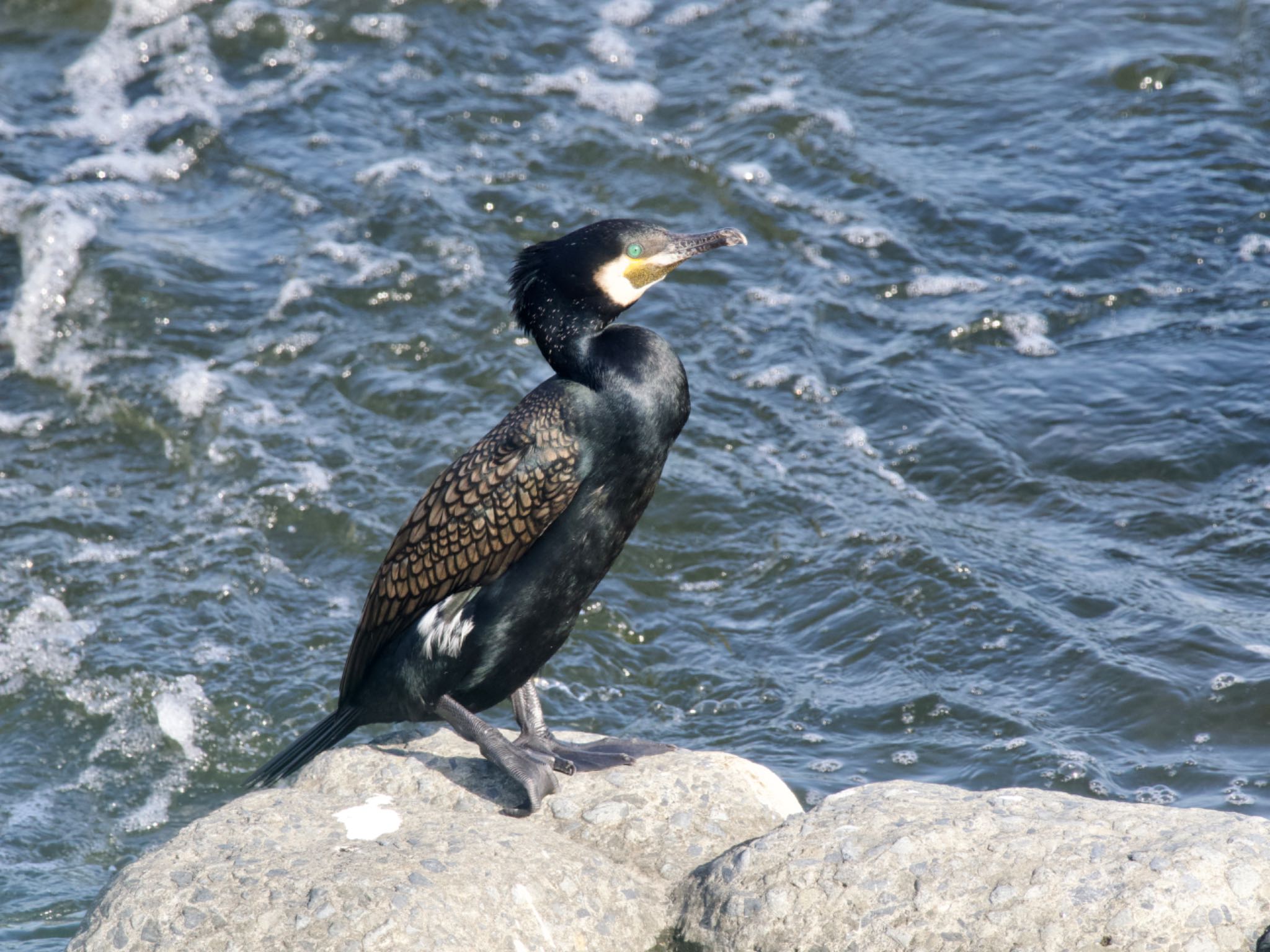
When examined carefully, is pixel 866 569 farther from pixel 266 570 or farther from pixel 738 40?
pixel 738 40

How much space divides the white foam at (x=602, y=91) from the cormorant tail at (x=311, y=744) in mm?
6833

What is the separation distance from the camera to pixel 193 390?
28.2 feet

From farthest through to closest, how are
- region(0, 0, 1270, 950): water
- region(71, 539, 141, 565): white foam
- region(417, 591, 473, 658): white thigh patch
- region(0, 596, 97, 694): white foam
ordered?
region(71, 539, 141, 565): white foam → region(0, 596, 97, 694): white foam → region(0, 0, 1270, 950): water → region(417, 591, 473, 658): white thigh patch

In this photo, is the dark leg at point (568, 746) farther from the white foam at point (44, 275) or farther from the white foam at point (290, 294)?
the white foam at point (44, 275)

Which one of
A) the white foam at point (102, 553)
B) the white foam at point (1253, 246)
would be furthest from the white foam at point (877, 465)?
the white foam at point (102, 553)

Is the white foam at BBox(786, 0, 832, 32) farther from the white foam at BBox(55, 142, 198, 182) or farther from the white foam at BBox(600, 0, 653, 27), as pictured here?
the white foam at BBox(55, 142, 198, 182)

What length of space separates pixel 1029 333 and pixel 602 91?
427 centimetres

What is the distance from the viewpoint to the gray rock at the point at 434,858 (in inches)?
155

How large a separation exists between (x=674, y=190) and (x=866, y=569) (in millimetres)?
4015

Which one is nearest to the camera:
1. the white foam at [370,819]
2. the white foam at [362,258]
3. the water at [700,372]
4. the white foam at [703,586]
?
the white foam at [370,819]

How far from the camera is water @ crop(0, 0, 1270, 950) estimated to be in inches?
243

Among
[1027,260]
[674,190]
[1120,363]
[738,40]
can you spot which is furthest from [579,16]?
[1120,363]

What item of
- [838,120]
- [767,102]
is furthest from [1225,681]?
[767,102]

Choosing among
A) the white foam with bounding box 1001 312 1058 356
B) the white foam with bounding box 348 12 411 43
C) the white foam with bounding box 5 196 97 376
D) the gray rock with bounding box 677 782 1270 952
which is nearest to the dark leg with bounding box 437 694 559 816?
the gray rock with bounding box 677 782 1270 952
